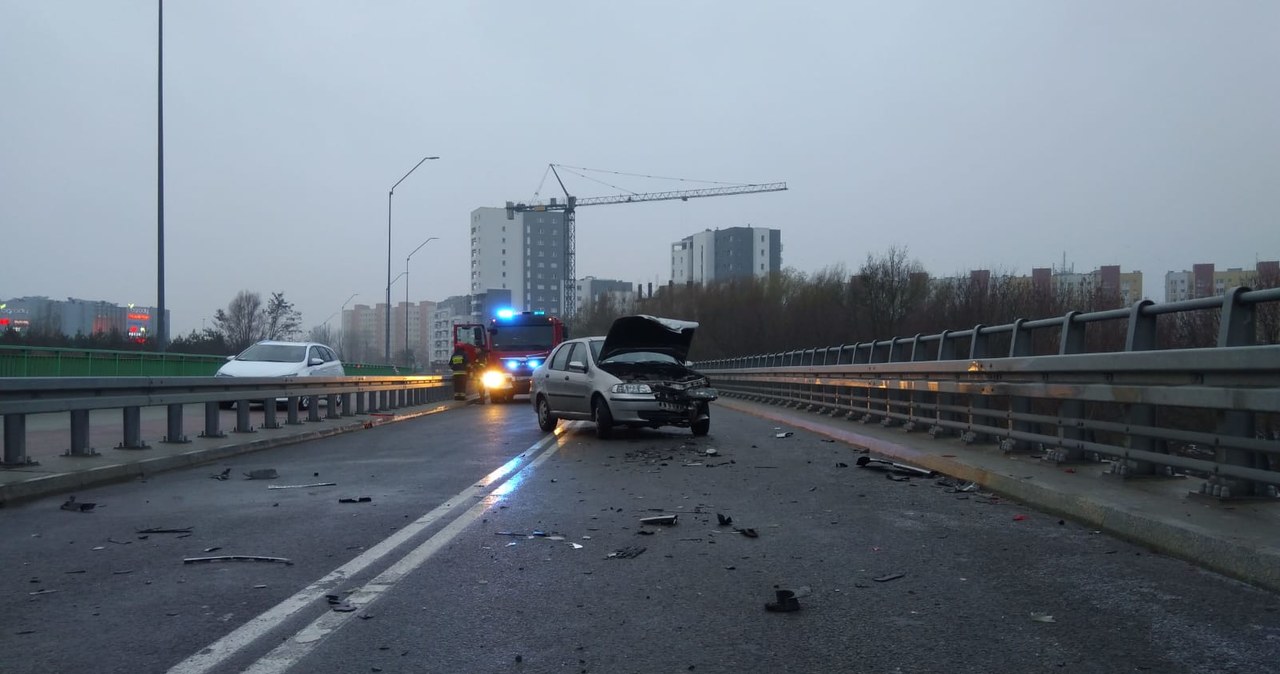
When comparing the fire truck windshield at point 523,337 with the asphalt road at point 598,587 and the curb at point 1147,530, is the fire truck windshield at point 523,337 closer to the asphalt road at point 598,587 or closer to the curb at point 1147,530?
the asphalt road at point 598,587

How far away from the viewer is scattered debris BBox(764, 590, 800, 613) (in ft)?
15.4

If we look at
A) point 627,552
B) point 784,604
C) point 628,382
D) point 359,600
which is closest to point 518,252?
point 628,382

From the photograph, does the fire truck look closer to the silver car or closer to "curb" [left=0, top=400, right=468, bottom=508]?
the silver car

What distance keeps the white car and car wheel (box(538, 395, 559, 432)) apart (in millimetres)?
5893

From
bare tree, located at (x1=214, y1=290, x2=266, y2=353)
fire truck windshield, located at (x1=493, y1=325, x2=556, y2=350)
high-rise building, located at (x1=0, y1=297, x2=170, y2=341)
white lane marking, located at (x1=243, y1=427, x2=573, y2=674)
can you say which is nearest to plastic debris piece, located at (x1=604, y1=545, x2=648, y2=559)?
white lane marking, located at (x1=243, y1=427, x2=573, y2=674)

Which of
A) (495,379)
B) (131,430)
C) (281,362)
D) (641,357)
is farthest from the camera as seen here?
(495,379)

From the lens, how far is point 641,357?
15992 mm

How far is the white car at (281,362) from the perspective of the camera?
67.0 feet

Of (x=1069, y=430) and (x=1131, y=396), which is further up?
(x=1131, y=396)

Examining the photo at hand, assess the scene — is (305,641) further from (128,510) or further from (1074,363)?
(1074,363)

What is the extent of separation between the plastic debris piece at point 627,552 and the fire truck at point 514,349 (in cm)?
2395

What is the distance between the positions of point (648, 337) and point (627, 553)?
10396mm

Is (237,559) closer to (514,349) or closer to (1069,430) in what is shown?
(1069,430)

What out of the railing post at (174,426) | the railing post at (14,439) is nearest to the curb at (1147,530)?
the railing post at (14,439)
